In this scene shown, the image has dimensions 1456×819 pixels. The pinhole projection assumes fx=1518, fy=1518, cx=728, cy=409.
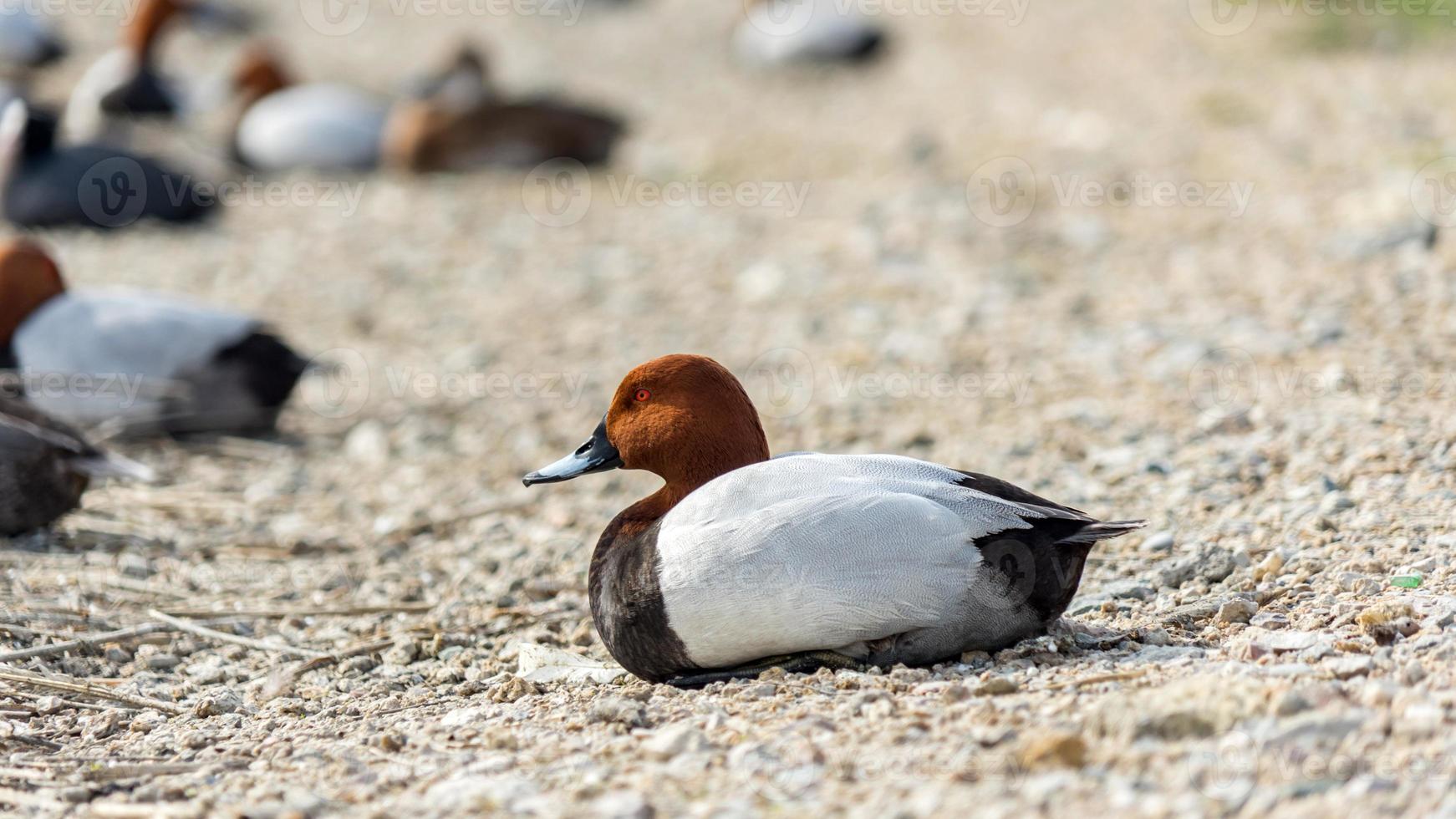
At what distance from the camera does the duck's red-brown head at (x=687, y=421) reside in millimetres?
3684

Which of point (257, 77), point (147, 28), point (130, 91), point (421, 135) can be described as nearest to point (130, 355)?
point (421, 135)

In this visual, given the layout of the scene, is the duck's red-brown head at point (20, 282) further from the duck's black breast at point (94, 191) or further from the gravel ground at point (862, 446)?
the duck's black breast at point (94, 191)

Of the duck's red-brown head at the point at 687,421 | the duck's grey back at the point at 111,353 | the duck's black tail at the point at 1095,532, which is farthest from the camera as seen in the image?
the duck's grey back at the point at 111,353

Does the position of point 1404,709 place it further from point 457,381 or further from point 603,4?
point 603,4

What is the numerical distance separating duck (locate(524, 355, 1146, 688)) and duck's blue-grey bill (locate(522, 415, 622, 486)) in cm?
25

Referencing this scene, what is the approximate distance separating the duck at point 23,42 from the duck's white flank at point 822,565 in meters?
12.1

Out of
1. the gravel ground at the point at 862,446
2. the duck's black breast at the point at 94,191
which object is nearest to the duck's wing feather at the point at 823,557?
the gravel ground at the point at 862,446

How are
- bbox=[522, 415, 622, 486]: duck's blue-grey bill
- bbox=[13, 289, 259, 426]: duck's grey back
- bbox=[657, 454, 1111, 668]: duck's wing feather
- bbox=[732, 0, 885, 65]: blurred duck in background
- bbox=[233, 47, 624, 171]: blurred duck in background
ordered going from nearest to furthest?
bbox=[657, 454, 1111, 668]: duck's wing feather → bbox=[522, 415, 622, 486]: duck's blue-grey bill → bbox=[13, 289, 259, 426]: duck's grey back → bbox=[233, 47, 624, 171]: blurred duck in background → bbox=[732, 0, 885, 65]: blurred duck in background

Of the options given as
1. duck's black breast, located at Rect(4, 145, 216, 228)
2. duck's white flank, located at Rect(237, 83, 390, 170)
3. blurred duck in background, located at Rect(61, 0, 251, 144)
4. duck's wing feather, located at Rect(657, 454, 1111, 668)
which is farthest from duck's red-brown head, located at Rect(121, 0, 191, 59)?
duck's wing feather, located at Rect(657, 454, 1111, 668)

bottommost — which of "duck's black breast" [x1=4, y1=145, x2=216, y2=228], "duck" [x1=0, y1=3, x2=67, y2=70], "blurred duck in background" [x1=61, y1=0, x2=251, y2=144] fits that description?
"duck's black breast" [x1=4, y1=145, x2=216, y2=228]

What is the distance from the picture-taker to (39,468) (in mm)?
4969

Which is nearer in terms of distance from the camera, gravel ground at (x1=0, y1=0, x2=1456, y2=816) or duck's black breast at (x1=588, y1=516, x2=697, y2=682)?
gravel ground at (x1=0, y1=0, x2=1456, y2=816)

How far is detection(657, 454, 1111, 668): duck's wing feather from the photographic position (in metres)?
3.27

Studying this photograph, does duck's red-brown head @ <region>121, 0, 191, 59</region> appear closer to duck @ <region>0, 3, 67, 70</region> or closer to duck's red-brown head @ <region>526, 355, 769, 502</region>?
duck @ <region>0, 3, 67, 70</region>
